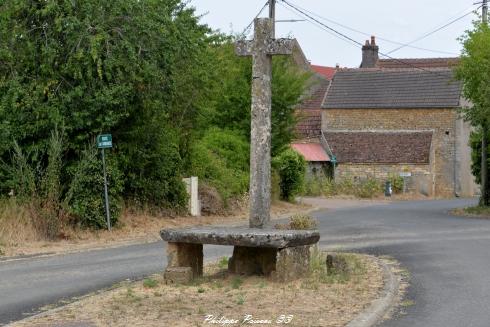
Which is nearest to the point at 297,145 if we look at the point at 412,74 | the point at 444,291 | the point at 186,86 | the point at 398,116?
the point at 398,116

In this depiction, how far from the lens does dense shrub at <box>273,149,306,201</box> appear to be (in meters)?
35.2

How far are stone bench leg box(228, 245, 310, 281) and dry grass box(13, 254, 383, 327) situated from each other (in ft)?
0.48

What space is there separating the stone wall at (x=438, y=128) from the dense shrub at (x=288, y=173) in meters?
18.5

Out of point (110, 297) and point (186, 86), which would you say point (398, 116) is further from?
point (110, 297)

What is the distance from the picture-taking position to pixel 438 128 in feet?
175

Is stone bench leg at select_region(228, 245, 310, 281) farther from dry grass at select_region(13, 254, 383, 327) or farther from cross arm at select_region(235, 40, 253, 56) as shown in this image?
cross arm at select_region(235, 40, 253, 56)

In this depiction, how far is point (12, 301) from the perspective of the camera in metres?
10.4

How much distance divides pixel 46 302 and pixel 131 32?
10.7 metres

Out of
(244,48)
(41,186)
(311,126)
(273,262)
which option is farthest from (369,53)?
(273,262)

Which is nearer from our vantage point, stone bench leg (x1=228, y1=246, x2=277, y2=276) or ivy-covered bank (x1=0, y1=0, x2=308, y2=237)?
stone bench leg (x1=228, y1=246, x2=277, y2=276)

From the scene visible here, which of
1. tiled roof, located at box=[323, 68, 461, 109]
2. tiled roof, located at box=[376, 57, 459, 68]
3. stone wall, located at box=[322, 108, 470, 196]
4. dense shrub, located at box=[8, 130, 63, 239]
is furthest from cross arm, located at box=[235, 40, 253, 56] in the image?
tiled roof, located at box=[376, 57, 459, 68]

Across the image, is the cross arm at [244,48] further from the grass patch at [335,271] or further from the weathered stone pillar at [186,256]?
the grass patch at [335,271]

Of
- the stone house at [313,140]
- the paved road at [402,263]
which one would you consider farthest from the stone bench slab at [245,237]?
the stone house at [313,140]

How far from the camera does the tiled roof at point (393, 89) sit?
5378 centimetres
